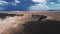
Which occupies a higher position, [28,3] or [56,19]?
[28,3]

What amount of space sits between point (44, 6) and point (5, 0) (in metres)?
0.29

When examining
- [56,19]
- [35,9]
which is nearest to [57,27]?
[56,19]

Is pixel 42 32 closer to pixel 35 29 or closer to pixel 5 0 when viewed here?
pixel 35 29

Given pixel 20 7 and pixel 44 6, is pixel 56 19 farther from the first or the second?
pixel 20 7

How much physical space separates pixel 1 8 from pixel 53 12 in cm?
39

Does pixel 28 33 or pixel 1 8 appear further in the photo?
pixel 28 33

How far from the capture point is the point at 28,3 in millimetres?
1180

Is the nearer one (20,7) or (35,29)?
(20,7)

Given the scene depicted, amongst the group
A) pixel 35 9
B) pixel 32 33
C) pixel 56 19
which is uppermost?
pixel 35 9

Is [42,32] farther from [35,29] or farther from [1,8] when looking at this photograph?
[1,8]

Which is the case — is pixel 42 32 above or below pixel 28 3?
below

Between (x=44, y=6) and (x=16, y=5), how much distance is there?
209mm

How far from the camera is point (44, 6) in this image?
1.18 metres

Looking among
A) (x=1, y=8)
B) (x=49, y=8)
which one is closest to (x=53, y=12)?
(x=49, y=8)
